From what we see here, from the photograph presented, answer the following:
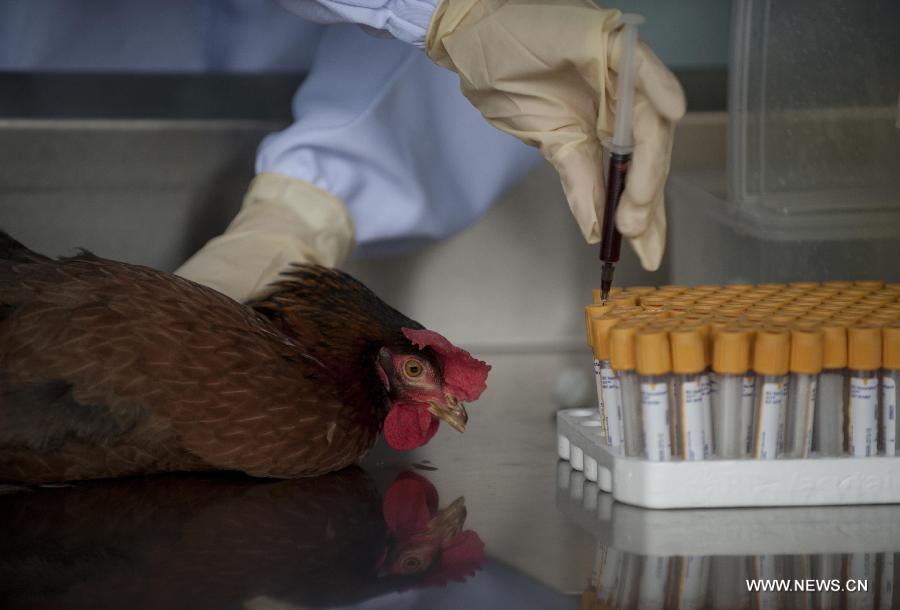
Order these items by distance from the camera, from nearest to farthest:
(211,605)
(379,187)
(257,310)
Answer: (211,605) → (257,310) → (379,187)

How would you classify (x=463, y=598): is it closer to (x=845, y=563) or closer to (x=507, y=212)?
(x=845, y=563)

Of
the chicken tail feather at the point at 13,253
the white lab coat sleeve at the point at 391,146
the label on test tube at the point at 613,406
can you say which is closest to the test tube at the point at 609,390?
the label on test tube at the point at 613,406

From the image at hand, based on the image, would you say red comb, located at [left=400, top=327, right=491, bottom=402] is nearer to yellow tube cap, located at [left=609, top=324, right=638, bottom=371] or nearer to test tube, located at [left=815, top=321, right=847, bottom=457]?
yellow tube cap, located at [left=609, top=324, right=638, bottom=371]

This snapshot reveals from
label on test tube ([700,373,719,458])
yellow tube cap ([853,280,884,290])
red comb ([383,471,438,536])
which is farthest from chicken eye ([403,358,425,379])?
yellow tube cap ([853,280,884,290])

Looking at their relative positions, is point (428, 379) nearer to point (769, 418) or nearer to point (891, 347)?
point (769, 418)

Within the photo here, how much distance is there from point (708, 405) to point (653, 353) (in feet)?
0.29

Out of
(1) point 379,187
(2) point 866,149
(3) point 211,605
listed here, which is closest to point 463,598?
(3) point 211,605

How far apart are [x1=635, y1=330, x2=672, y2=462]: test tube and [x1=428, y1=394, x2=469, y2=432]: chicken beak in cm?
24

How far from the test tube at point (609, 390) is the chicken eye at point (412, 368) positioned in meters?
0.21

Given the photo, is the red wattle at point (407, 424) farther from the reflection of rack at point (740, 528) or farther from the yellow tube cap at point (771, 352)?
the yellow tube cap at point (771, 352)

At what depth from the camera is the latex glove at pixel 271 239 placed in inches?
59.5

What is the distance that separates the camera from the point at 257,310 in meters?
1.29

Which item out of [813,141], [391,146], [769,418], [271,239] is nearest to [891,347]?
[769,418]

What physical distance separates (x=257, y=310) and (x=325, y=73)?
2.19ft
